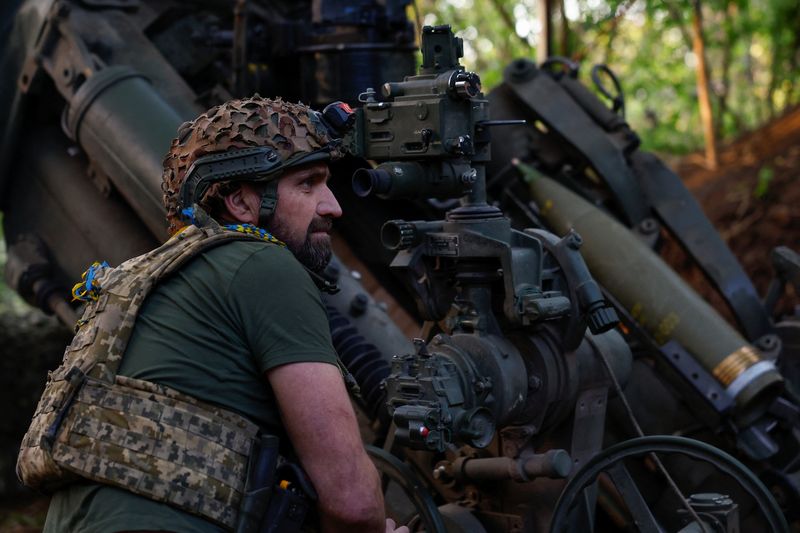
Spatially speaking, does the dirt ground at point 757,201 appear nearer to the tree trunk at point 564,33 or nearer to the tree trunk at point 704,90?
the tree trunk at point 704,90

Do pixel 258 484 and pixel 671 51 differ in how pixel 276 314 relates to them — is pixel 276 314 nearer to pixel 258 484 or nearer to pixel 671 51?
pixel 258 484

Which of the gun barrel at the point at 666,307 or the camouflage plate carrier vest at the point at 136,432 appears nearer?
the camouflage plate carrier vest at the point at 136,432

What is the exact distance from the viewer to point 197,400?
10.4 feet

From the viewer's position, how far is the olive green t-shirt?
311 centimetres

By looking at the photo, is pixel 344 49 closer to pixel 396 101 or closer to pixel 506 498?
pixel 396 101

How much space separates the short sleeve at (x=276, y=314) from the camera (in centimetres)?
311

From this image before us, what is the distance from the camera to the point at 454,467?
467 cm

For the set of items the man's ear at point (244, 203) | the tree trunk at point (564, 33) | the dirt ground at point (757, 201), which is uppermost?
the man's ear at point (244, 203)

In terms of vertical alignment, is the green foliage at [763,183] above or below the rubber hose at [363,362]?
below

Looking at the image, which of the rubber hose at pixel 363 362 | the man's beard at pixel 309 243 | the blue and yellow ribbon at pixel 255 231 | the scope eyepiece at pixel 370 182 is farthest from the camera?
the rubber hose at pixel 363 362

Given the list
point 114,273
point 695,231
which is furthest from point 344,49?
point 114,273

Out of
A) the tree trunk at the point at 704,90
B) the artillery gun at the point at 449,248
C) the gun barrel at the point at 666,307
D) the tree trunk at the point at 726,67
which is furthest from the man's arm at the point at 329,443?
the tree trunk at the point at 726,67

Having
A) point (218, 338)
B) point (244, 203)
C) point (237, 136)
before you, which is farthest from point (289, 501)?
point (237, 136)

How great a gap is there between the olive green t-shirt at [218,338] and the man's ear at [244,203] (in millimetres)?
239
